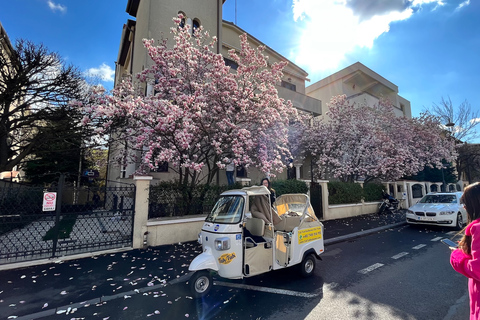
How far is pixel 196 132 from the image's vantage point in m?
7.84

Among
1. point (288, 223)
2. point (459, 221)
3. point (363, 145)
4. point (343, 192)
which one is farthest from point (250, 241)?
point (363, 145)

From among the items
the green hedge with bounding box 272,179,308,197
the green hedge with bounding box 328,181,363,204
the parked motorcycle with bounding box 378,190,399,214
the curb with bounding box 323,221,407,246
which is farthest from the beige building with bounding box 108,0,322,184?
the parked motorcycle with bounding box 378,190,399,214

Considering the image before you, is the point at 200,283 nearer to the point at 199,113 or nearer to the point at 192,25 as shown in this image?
the point at 199,113

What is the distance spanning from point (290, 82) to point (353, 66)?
6914 mm

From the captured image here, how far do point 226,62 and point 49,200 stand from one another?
41.0 ft

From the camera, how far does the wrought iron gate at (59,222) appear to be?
5.65 m

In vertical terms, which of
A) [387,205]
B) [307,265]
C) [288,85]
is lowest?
[307,265]

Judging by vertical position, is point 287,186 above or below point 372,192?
above

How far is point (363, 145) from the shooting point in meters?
14.8

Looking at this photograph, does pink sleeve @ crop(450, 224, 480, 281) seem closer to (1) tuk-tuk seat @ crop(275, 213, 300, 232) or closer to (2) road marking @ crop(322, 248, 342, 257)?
(1) tuk-tuk seat @ crop(275, 213, 300, 232)

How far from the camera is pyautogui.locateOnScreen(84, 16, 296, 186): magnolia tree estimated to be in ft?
24.0

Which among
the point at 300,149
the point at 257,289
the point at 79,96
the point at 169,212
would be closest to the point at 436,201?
the point at 300,149

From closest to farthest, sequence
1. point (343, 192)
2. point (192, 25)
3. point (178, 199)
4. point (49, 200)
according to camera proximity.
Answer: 1. point (49, 200)
2. point (178, 199)
3. point (343, 192)
4. point (192, 25)

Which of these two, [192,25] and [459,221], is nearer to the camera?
[459,221]
